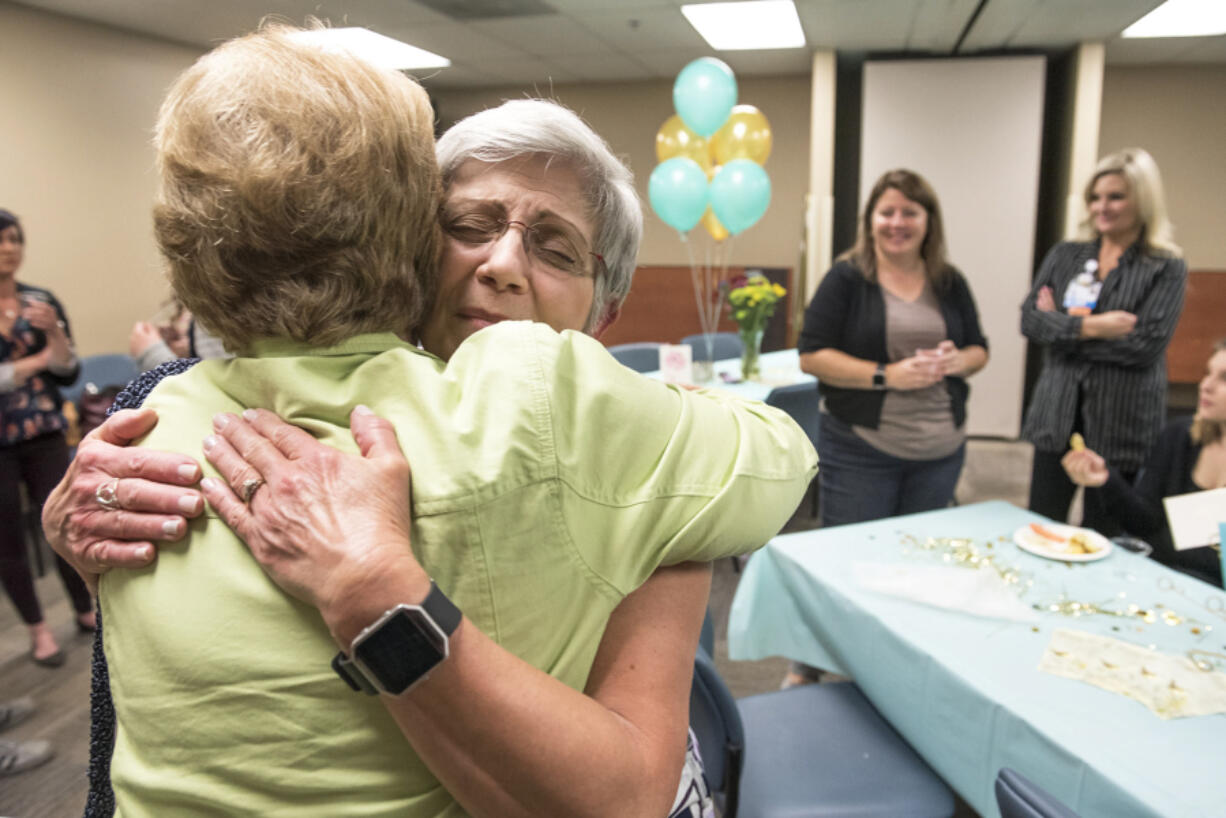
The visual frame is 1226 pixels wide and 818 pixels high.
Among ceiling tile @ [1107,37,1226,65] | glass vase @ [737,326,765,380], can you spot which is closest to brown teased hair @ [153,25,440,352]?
glass vase @ [737,326,765,380]

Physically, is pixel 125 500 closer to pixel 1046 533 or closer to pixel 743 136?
pixel 1046 533

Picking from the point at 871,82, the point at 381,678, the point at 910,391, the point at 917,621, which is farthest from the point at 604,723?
the point at 871,82

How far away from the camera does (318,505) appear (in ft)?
1.80

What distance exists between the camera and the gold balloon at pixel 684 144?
458 cm

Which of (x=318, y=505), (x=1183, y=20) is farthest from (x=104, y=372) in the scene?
(x=1183, y=20)

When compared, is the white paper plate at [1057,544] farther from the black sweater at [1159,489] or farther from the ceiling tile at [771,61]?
the ceiling tile at [771,61]

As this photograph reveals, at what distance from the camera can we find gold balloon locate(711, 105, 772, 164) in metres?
4.39

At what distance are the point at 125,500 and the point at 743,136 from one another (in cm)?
432

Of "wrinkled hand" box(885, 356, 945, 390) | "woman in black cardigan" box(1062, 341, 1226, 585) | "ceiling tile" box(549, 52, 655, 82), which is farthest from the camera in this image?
"ceiling tile" box(549, 52, 655, 82)

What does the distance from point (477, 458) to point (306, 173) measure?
26 centimetres

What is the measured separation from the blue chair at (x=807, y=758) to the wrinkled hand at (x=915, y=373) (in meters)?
1.07

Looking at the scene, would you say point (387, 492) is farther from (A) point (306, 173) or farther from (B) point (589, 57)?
(B) point (589, 57)

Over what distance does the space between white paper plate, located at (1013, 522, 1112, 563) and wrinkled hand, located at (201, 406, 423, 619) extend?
184cm

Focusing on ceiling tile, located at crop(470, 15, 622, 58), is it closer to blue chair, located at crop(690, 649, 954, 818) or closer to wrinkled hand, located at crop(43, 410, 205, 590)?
blue chair, located at crop(690, 649, 954, 818)
